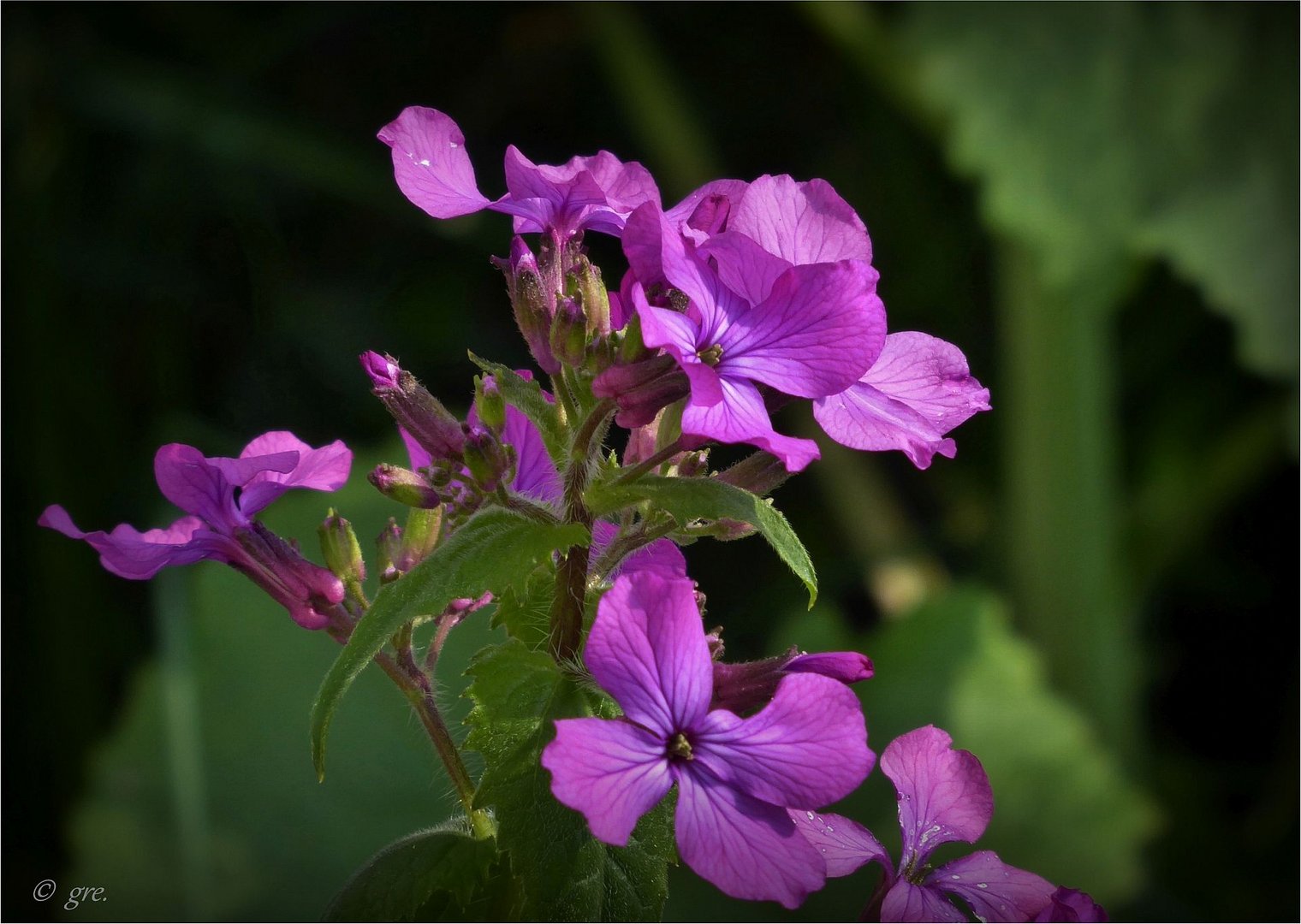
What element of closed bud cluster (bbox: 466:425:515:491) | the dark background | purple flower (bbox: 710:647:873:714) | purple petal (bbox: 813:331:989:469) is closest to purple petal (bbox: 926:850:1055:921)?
purple flower (bbox: 710:647:873:714)

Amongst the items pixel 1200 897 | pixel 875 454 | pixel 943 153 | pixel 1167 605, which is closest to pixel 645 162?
pixel 943 153

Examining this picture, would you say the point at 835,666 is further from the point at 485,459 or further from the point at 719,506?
the point at 485,459

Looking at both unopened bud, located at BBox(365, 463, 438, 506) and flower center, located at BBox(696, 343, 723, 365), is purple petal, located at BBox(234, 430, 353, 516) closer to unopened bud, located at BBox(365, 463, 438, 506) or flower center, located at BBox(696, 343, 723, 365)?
unopened bud, located at BBox(365, 463, 438, 506)

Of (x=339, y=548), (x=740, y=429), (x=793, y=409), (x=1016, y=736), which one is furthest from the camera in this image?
(x=793, y=409)

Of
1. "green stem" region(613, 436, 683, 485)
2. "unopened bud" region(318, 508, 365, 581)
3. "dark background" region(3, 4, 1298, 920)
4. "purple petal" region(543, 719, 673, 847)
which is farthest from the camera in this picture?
"dark background" region(3, 4, 1298, 920)

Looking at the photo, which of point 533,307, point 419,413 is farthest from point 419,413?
point 533,307

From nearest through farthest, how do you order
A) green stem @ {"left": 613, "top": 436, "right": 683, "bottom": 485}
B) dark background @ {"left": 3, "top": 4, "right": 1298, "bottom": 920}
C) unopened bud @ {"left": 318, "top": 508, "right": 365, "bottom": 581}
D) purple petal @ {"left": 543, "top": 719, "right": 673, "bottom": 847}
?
purple petal @ {"left": 543, "top": 719, "right": 673, "bottom": 847} < green stem @ {"left": 613, "top": 436, "right": 683, "bottom": 485} < unopened bud @ {"left": 318, "top": 508, "right": 365, "bottom": 581} < dark background @ {"left": 3, "top": 4, "right": 1298, "bottom": 920}

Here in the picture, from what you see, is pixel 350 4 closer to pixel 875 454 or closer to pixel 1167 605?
pixel 875 454
